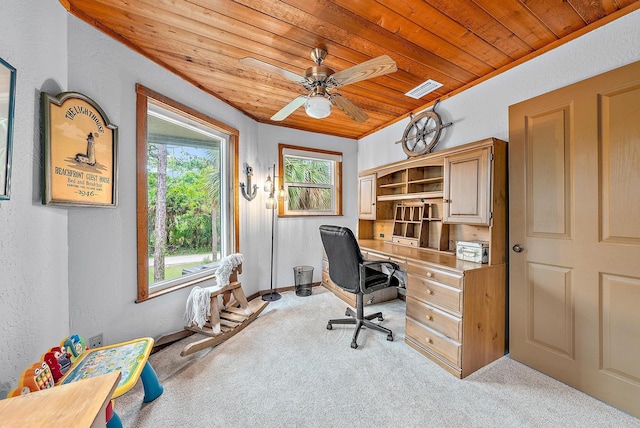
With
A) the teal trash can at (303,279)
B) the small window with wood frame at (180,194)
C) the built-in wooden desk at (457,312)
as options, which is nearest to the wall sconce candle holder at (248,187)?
the small window with wood frame at (180,194)

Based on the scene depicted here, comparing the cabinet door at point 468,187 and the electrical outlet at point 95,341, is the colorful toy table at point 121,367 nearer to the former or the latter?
the electrical outlet at point 95,341

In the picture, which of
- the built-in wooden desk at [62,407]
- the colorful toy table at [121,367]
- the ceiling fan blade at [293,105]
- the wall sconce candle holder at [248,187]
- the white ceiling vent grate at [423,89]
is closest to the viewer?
the built-in wooden desk at [62,407]

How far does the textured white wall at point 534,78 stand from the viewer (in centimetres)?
153

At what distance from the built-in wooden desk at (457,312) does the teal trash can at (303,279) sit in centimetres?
161

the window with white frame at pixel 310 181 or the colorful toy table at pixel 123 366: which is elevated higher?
the window with white frame at pixel 310 181

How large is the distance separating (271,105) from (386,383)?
295 centimetres

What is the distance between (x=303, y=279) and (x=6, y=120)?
3.00 m

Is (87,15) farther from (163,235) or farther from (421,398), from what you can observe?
(421,398)

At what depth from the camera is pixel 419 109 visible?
2.92 metres

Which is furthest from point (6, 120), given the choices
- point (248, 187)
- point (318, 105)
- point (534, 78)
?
point (534, 78)

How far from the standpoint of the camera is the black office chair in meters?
2.13

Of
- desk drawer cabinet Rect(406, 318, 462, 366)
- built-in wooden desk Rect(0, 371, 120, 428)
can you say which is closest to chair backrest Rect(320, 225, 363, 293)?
desk drawer cabinet Rect(406, 318, 462, 366)

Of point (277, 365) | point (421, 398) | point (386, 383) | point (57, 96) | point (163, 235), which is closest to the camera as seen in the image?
point (57, 96)

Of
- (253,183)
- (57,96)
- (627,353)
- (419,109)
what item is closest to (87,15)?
A: (57,96)
